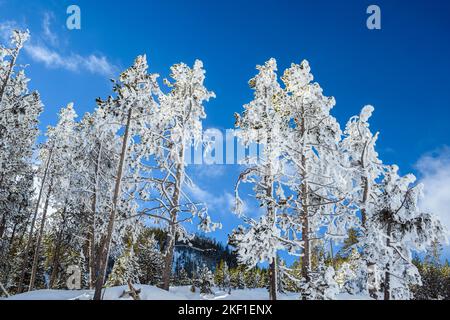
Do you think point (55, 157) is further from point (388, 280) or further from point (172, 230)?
point (388, 280)

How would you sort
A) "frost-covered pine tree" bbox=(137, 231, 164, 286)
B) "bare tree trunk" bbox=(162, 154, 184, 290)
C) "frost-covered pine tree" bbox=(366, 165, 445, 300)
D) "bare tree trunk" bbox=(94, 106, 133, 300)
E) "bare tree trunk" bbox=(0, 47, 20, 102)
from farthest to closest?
"frost-covered pine tree" bbox=(137, 231, 164, 286)
"bare tree trunk" bbox=(0, 47, 20, 102)
"bare tree trunk" bbox=(162, 154, 184, 290)
"bare tree trunk" bbox=(94, 106, 133, 300)
"frost-covered pine tree" bbox=(366, 165, 445, 300)

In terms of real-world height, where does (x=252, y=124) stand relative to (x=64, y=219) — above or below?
above

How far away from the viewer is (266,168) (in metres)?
14.4

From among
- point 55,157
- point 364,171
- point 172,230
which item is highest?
point 55,157

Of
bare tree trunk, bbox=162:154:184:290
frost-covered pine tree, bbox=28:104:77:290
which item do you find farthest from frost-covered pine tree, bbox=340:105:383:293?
frost-covered pine tree, bbox=28:104:77:290

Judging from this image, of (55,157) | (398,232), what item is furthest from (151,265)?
(398,232)

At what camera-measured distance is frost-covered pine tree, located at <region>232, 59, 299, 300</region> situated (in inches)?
444

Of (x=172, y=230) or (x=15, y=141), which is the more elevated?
(x=15, y=141)

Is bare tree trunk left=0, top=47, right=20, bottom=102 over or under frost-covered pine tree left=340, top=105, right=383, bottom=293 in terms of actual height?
over

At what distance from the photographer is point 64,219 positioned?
24547mm

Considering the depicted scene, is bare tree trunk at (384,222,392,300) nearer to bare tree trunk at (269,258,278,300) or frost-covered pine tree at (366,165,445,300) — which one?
frost-covered pine tree at (366,165,445,300)
